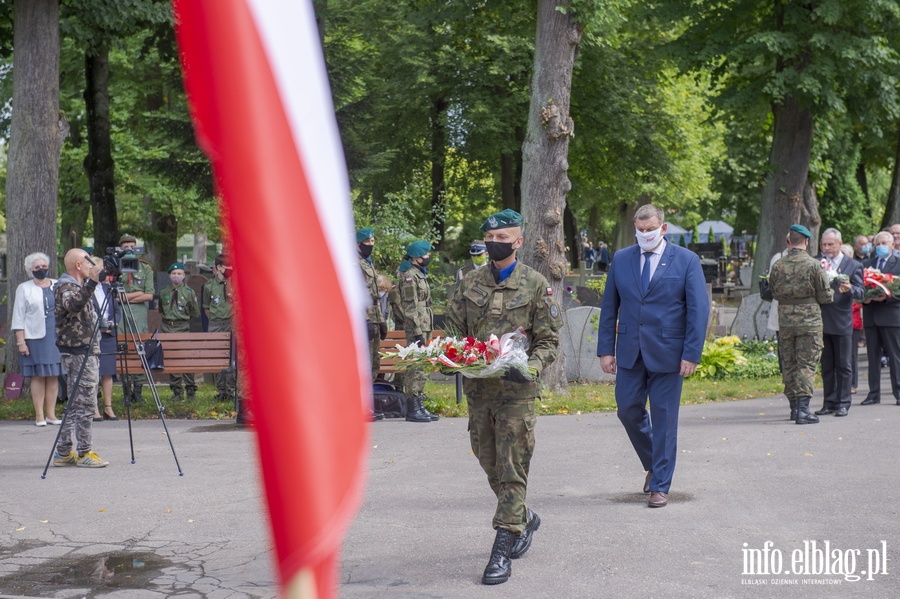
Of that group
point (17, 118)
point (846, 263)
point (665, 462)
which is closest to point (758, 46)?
point (846, 263)

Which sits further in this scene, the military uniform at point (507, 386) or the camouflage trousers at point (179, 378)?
the camouflage trousers at point (179, 378)

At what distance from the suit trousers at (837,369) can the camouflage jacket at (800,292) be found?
84cm

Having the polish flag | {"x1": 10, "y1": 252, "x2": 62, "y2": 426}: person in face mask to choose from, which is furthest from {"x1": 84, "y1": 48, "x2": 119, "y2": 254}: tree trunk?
the polish flag

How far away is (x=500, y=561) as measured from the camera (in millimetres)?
6289

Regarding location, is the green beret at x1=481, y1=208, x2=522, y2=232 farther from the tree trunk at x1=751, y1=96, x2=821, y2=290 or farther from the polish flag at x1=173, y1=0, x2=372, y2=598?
the tree trunk at x1=751, y1=96, x2=821, y2=290

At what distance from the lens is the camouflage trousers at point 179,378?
1612 centimetres

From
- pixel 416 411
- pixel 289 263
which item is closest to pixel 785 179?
pixel 416 411

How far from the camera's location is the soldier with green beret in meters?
13.4

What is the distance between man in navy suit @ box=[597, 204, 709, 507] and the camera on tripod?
14.6 ft

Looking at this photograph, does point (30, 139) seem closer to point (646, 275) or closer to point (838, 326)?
point (646, 275)

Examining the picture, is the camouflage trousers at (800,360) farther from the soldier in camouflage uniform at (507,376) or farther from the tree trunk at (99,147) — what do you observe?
the tree trunk at (99,147)

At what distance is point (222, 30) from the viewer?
1.52 m

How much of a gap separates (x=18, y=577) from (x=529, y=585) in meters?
2.98

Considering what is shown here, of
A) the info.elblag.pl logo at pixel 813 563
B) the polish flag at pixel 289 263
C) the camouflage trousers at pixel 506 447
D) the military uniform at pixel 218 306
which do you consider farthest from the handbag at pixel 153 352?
the polish flag at pixel 289 263
